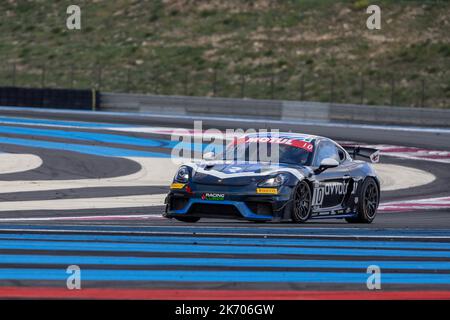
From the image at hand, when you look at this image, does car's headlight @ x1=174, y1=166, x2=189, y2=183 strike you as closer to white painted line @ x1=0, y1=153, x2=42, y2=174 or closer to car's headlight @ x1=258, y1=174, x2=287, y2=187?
car's headlight @ x1=258, y1=174, x2=287, y2=187

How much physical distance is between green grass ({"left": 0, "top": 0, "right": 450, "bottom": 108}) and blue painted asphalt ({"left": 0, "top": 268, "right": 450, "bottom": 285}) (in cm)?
3716

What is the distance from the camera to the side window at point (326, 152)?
14906 millimetres

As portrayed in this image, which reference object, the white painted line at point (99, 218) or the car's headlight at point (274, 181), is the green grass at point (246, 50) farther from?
the car's headlight at point (274, 181)

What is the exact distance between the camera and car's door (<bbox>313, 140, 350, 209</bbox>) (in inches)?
575

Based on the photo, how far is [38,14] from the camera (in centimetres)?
6575

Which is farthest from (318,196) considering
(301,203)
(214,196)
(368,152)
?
(368,152)

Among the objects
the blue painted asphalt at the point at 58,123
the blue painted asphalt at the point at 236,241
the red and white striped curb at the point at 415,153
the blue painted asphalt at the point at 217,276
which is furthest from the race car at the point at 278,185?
the blue painted asphalt at the point at 58,123

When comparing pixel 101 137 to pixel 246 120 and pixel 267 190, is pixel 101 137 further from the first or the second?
pixel 267 190

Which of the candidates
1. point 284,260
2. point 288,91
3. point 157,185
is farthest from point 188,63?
point 284,260

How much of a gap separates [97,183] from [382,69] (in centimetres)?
3276

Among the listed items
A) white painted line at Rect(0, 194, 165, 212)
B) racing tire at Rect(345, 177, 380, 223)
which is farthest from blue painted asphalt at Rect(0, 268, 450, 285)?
white painted line at Rect(0, 194, 165, 212)

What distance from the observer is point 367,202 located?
51.3 feet

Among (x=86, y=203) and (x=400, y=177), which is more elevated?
(x=86, y=203)

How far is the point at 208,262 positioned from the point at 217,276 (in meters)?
0.69
